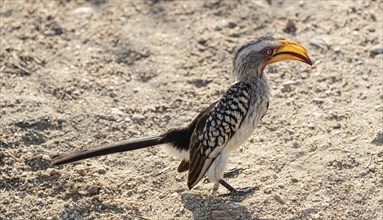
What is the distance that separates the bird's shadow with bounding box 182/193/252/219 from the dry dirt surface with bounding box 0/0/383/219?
12 mm

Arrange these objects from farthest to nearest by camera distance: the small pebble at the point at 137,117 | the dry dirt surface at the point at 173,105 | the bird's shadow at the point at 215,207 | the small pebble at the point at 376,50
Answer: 1. the small pebble at the point at 376,50
2. the small pebble at the point at 137,117
3. the dry dirt surface at the point at 173,105
4. the bird's shadow at the point at 215,207

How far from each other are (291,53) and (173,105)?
140 cm

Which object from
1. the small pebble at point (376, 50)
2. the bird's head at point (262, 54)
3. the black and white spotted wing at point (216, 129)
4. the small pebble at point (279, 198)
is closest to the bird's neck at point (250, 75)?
the bird's head at point (262, 54)

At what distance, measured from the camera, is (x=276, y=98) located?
6.73 meters

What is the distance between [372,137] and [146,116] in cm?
184

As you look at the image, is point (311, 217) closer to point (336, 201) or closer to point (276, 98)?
point (336, 201)

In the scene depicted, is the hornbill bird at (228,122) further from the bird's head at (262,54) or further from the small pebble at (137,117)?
the small pebble at (137,117)

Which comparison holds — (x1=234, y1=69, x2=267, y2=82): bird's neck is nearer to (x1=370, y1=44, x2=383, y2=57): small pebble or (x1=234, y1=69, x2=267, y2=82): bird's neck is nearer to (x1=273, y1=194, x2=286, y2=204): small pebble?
(x1=273, y1=194, x2=286, y2=204): small pebble

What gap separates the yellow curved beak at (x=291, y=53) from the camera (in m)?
5.63

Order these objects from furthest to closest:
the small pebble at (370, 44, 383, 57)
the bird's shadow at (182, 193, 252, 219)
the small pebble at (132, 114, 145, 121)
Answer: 1. the small pebble at (370, 44, 383, 57)
2. the small pebble at (132, 114, 145, 121)
3. the bird's shadow at (182, 193, 252, 219)

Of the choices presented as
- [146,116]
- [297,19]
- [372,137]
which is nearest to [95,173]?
[146,116]

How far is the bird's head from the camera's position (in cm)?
566

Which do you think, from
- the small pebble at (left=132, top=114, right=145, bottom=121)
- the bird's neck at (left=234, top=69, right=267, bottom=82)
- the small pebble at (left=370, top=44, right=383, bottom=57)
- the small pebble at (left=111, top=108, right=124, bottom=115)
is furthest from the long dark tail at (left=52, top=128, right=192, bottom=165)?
the small pebble at (left=370, top=44, right=383, bottom=57)

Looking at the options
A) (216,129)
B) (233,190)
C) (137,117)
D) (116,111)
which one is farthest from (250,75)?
(116,111)
